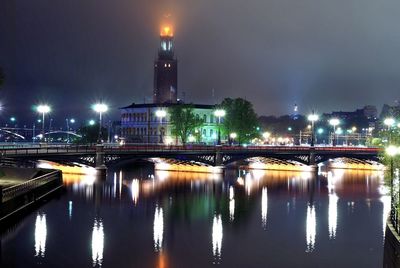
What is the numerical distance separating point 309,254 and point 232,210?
22921 mm

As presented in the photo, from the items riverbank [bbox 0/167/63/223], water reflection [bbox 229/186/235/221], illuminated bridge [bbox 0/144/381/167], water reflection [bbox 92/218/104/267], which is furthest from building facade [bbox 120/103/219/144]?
water reflection [bbox 92/218/104/267]

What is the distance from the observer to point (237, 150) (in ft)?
381

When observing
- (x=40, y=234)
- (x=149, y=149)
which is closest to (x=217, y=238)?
(x=40, y=234)

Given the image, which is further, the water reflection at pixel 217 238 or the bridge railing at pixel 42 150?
the bridge railing at pixel 42 150

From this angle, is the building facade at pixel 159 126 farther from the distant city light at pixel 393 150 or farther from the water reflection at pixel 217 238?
the distant city light at pixel 393 150

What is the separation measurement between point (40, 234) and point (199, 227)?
15059 millimetres

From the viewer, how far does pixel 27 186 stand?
59875mm

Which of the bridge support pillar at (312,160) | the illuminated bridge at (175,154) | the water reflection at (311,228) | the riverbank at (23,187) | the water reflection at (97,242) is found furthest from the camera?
the bridge support pillar at (312,160)

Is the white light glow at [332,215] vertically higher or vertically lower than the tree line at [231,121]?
lower

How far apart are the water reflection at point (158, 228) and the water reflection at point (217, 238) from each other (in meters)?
4.50

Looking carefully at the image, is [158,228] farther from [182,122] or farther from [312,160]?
[182,122]

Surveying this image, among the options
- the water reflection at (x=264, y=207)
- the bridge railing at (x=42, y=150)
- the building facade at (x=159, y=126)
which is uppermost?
the building facade at (x=159, y=126)

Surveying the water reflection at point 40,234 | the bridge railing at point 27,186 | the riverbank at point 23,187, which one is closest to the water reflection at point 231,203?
the water reflection at point 40,234

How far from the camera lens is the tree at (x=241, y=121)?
15488 centimetres
